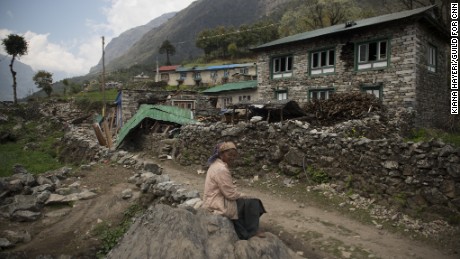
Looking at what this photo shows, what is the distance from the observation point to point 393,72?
18547 mm

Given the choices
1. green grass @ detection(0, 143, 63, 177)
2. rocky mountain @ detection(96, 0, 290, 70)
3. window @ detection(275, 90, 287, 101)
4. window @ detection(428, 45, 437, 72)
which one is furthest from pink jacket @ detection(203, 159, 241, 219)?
rocky mountain @ detection(96, 0, 290, 70)

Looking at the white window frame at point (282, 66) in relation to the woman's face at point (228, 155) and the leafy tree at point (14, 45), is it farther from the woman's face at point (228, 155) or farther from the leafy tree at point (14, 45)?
the leafy tree at point (14, 45)

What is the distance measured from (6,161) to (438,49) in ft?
94.9

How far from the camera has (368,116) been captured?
1482cm

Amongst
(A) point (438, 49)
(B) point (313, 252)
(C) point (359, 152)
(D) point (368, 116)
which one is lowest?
(B) point (313, 252)

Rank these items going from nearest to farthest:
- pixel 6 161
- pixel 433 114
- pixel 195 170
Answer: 1. pixel 195 170
2. pixel 6 161
3. pixel 433 114

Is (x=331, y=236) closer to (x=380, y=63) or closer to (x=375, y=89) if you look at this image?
(x=375, y=89)

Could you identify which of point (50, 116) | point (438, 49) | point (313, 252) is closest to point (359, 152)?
point (313, 252)

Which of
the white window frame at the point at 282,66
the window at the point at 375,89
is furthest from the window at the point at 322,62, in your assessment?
the window at the point at 375,89

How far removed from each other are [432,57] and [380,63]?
13.2ft

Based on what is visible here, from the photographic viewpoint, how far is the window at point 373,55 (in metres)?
19.1

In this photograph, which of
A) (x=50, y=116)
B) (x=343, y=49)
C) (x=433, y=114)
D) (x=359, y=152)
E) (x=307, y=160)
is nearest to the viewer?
(x=359, y=152)

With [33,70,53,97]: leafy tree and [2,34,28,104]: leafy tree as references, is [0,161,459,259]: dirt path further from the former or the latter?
[33,70,53,97]: leafy tree

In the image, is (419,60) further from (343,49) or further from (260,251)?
(260,251)
